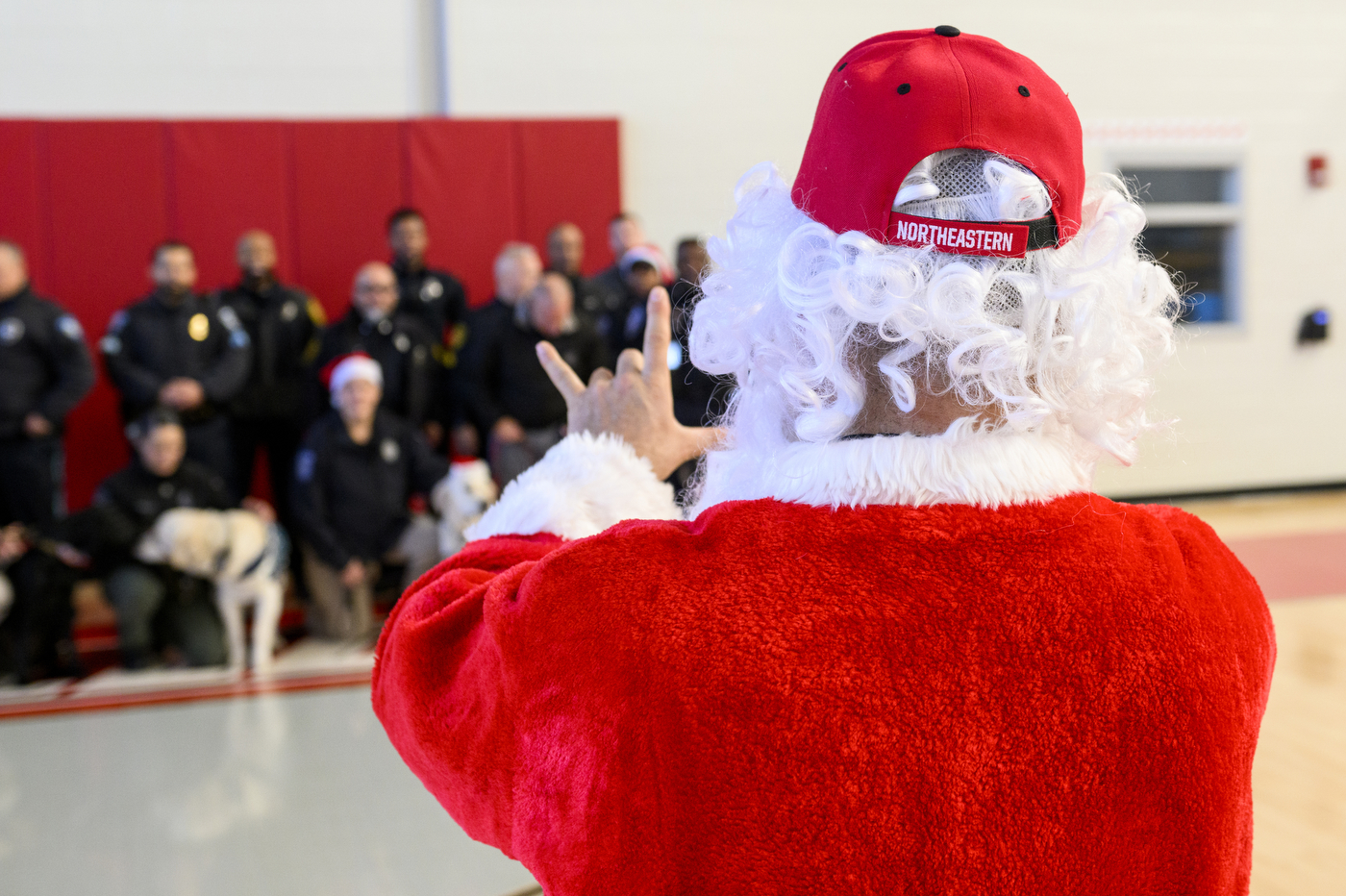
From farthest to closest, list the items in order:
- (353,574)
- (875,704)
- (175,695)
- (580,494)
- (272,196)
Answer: (272,196) → (353,574) → (175,695) → (580,494) → (875,704)

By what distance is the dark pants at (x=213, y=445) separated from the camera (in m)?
5.13

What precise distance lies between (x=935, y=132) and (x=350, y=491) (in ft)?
14.5

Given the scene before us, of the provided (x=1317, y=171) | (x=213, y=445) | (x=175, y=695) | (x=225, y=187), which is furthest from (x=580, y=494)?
(x=1317, y=171)

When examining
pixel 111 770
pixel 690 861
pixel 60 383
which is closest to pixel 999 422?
pixel 690 861

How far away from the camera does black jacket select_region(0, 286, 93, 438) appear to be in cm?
475

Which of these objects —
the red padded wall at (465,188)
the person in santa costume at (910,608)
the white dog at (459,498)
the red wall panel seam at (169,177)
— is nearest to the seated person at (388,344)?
the white dog at (459,498)

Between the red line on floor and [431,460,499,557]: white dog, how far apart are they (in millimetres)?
865

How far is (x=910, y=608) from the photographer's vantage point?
2.43 feet

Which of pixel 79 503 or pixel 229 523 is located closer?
pixel 229 523

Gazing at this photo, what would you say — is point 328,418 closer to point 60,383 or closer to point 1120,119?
point 60,383

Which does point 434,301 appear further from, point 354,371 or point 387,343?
point 354,371

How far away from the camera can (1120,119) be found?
741 centimetres

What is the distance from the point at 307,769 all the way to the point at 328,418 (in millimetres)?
2152

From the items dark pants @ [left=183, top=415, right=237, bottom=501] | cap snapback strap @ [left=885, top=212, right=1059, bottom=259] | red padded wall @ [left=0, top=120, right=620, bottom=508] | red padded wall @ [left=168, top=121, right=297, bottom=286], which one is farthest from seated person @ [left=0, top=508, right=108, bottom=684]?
cap snapback strap @ [left=885, top=212, right=1059, bottom=259]
